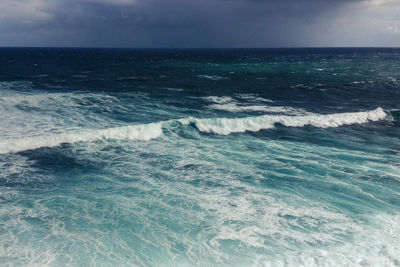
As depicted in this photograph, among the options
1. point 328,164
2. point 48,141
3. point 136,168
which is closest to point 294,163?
point 328,164

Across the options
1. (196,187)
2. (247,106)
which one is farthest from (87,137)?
(247,106)

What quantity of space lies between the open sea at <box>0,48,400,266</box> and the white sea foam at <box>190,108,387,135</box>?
0.13m

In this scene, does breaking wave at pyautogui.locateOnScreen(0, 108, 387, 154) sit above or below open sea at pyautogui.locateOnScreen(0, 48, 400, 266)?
above

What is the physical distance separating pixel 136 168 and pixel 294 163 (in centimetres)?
741

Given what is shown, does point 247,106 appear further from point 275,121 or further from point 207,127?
point 207,127

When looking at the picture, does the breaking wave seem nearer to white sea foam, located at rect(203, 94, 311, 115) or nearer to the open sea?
the open sea

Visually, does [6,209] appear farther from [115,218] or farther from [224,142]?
[224,142]

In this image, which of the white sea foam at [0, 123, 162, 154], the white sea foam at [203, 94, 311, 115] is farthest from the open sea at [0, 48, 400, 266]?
the white sea foam at [203, 94, 311, 115]

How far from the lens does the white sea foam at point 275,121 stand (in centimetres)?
2072

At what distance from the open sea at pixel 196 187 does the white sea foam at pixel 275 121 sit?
130mm

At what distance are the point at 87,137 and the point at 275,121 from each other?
1270cm

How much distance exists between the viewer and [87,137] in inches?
699

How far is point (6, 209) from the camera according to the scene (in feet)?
34.1

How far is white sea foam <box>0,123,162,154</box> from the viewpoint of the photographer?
16.0 meters
